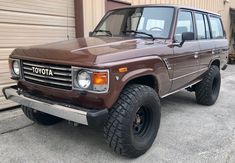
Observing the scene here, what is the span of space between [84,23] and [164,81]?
3.05 meters

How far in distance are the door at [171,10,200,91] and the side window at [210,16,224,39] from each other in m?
1.08

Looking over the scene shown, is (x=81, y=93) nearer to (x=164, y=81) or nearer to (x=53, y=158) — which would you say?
(x=53, y=158)

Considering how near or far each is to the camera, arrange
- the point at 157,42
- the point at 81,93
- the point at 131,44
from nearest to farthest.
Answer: the point at 81,93
the point at 131,44
the point at 157,42

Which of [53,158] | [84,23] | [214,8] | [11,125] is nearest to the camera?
[53,158]

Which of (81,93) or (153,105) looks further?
(153,105)

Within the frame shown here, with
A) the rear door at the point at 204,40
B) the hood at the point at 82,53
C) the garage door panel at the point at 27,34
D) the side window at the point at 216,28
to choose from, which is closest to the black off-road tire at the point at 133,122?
the hood at the point at 82,53

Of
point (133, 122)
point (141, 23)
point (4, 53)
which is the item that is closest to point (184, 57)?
point (141, 23)

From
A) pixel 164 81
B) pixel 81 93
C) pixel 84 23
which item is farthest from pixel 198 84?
pixel 81 93

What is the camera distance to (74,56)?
9.79ft

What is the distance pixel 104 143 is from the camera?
374 cm

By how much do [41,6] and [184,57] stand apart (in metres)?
3.02

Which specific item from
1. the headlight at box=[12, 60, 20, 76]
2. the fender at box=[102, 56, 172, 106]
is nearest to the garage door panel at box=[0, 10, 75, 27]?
the headlight at box=[12, 60, 20, 76]

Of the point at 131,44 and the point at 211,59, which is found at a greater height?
the point at 131,44

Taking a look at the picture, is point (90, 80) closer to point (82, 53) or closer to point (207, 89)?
point (82, 53)
